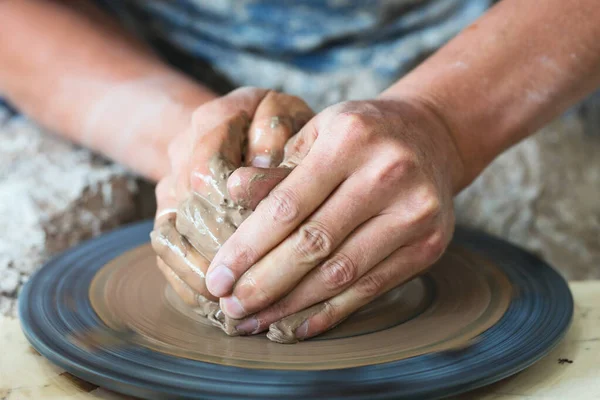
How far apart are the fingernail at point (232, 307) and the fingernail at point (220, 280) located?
11mm

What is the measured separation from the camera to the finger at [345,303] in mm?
989

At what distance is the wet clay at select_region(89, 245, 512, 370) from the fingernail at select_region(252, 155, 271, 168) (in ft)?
0.82

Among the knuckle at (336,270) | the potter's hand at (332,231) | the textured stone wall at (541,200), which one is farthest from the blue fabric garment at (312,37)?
the knuckle at (336,270)

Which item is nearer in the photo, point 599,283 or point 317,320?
point 317,320

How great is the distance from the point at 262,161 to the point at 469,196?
0.95m

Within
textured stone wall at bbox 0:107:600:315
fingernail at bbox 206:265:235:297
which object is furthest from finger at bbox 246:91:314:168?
textured stone wall at bbox 0:107:600:315

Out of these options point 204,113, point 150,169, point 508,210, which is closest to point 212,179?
point 204,113

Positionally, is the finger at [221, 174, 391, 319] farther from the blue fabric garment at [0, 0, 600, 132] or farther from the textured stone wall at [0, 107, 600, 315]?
the blue fabric garment at [0, 0, 600, 132]

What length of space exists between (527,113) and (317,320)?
0.60 metres

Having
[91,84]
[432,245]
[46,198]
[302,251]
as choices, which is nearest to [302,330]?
[302,251]

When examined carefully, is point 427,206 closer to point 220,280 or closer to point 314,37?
point 220,280

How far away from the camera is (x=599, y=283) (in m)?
1.27

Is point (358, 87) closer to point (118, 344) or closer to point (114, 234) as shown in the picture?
point (114, 234)

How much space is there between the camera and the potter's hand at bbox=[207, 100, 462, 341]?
95 centimetres
